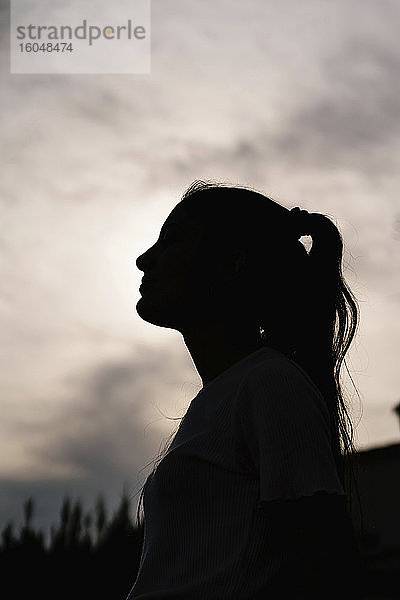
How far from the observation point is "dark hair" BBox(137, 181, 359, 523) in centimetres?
268

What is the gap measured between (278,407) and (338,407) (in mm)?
569

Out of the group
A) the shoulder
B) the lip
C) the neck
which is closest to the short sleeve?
the shoulder

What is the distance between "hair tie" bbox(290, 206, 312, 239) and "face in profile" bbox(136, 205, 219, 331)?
358 millimetres

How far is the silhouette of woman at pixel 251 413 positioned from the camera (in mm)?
1994

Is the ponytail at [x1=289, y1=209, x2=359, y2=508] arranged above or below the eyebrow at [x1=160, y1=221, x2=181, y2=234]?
below

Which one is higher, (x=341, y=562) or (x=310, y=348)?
(x=310, y=348)

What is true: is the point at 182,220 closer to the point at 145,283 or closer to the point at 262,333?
the point at 145,283

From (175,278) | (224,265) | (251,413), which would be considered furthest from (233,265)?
(251,413)

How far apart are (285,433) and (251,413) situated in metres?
0.15

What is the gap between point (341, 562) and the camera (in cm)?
189

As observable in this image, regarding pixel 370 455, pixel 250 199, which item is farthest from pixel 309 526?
pixel 370 455

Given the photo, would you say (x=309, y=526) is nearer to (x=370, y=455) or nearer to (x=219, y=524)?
(x=219, y=524)

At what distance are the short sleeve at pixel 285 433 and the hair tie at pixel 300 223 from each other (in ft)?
2.68

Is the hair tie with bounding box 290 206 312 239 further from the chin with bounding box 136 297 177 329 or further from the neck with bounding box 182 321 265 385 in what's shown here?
the chin with bounding box 136 297 177 329
